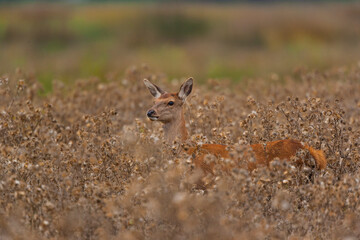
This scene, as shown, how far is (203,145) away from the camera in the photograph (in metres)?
8.21

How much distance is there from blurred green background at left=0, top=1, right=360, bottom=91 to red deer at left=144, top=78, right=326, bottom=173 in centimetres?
1031

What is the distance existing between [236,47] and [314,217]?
2048 centimetres

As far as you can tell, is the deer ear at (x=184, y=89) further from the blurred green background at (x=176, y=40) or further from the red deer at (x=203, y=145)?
the blurred green background at (x=176, y=40)

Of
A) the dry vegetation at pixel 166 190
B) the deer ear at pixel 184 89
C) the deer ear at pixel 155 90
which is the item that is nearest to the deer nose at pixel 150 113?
the dry vegetation at pixel 166 190

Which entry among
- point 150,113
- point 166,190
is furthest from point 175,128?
point 166,190

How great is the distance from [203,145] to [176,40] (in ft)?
66.3

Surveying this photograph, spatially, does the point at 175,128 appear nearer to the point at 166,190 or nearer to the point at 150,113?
the point at 150,113

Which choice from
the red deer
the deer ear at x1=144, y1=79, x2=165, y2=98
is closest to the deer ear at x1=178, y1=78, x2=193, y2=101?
the red deer

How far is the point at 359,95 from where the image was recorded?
1275 centimetres

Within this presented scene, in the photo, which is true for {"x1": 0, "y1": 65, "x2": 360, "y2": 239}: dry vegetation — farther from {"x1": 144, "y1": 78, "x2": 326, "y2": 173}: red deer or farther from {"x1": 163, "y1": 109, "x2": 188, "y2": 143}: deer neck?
{"x1": 163, "y1": 109, "x2": 188, "y2": 143}: deer neck

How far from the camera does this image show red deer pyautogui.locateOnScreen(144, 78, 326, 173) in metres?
7.73

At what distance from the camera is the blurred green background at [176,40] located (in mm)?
22031

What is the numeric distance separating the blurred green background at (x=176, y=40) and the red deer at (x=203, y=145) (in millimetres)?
10313

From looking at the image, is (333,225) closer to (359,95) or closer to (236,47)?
(359,95)
